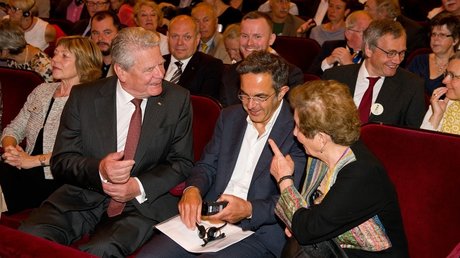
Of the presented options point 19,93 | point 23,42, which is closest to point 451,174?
point 19,93

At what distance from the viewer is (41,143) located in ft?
12.0

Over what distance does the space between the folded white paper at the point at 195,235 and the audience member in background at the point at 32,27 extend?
3820mm

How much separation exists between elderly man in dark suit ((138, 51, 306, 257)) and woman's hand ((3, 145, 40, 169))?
0.95 metres

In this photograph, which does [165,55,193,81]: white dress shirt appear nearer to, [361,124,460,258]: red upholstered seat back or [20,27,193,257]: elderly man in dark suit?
[20,27,193,257]: elderly man in dark suit

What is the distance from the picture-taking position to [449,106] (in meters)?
3.52

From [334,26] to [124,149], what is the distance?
3861 millimetres

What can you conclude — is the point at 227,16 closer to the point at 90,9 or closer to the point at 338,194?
the point at 90,9

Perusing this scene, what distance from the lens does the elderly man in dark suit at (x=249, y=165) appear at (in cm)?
286

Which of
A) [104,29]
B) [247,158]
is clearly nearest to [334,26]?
[104,29]

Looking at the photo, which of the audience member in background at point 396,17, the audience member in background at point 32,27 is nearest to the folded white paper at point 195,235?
the audience member in background at point 396,17

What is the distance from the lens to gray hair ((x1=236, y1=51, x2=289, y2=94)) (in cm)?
298

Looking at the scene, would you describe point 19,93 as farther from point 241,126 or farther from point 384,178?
point 384,178

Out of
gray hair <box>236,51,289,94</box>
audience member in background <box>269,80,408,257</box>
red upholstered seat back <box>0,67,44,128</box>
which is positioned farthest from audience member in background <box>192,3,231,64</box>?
audience member in background <box>269,80,408,257</box>

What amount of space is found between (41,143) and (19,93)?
2.10 ft
